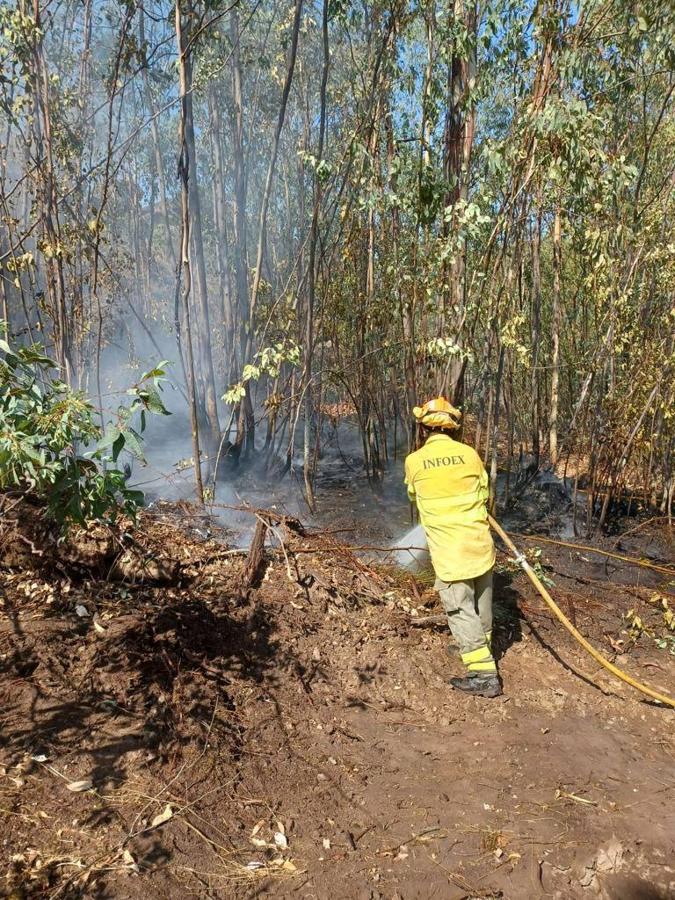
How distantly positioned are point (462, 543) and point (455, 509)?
0.20 m

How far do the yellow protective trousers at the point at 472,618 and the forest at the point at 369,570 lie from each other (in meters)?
0.23

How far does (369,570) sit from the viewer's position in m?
4.53

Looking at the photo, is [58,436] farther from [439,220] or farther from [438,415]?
[439,220]

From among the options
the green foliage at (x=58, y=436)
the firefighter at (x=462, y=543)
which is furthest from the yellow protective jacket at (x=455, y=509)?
the green foliage at (x=58, y=436)

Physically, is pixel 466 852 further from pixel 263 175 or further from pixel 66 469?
pixel 263 175

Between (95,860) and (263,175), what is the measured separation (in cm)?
1825

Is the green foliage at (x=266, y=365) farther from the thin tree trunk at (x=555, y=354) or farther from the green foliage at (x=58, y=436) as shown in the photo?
the thin tree trunk at (x=555, y=354)

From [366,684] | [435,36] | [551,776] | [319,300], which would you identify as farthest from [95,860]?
[435,36]

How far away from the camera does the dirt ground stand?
224cm

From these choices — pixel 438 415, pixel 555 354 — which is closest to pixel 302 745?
pixel 438 415

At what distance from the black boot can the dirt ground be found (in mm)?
53

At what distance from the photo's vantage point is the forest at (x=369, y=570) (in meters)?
2.33

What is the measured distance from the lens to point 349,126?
725 cm

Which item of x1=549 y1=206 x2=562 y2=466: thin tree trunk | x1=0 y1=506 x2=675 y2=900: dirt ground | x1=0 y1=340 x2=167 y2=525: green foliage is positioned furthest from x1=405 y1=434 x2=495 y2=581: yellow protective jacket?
x1=549 y1=206 x2=562 y2=466: thin tree trunk
